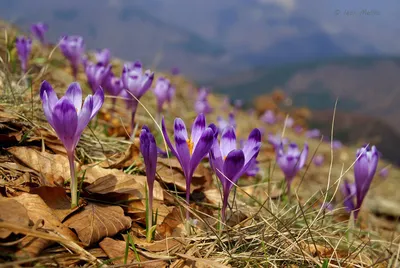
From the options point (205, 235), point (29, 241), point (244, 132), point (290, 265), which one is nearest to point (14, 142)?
point (29, 241)

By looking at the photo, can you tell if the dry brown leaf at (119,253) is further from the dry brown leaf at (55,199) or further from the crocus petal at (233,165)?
the crocus petal at (233,165)

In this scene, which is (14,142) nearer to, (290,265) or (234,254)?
(234,254)

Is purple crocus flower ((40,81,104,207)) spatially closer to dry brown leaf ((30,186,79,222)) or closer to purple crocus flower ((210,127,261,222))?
dry brown leaf ((30,186,79,222))

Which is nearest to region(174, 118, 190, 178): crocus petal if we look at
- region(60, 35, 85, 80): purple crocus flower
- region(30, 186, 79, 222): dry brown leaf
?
region(30, 186, 79, 222): dry brown leaf

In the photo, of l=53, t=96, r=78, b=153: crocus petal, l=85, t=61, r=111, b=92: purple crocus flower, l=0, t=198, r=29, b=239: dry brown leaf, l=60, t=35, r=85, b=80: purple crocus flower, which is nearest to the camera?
l=0, t=198, r=29, b=239: dry brown leaf

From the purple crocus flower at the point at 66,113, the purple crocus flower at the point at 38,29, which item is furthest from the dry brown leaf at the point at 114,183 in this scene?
the purple crocus flower at the point at 38,29

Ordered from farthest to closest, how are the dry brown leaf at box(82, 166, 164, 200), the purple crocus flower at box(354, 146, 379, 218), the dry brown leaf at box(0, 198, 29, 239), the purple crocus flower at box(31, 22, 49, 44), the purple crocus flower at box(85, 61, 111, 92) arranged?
the purple crocus flower at box(31, 22, 49, 44) → the purple crocus flower at box(85, 61, 111, 92) → the purple crocus flower at box(354, 146, 379, 218) → the dry brown leaf at box(82, 166, 164, 200) → the dry brown leaf at box(0, 198, 29, 239)

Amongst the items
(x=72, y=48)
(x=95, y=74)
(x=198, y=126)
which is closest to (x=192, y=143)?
(x=198, y=126)

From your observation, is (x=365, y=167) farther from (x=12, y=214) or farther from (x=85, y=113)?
(x=12, y=214)
